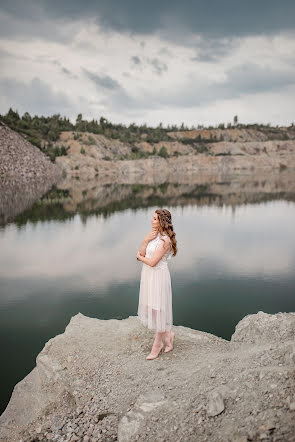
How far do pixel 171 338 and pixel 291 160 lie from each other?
13803 cm

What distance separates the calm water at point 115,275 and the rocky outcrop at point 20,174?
20.1 ft

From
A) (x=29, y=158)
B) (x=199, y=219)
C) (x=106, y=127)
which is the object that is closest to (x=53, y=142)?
(x=29, y=158)

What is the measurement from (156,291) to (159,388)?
1713 mm

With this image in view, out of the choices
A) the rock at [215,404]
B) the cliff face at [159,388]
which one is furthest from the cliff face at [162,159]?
the rock at [215,404]

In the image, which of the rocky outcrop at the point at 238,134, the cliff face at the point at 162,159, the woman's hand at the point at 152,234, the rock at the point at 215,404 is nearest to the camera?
the rock at the point at 215,404

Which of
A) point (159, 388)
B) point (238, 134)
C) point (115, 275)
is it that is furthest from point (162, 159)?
point (159, 388)

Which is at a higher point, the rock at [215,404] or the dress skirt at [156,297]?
the dress skirt at [156,297]

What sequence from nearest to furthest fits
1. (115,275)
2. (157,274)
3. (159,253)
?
(159,253)
(157,274)
(115,275)

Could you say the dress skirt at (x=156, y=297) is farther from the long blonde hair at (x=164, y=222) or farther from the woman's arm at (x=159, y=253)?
the long blonde hair at (x=164, y=222)

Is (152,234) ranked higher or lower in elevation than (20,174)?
lower

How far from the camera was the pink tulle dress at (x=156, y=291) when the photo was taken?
22.8 feet

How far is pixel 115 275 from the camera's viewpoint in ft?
50.4

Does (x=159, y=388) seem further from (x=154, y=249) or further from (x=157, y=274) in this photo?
(x=154, y=249)

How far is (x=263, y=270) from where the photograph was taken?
53.3 ft
